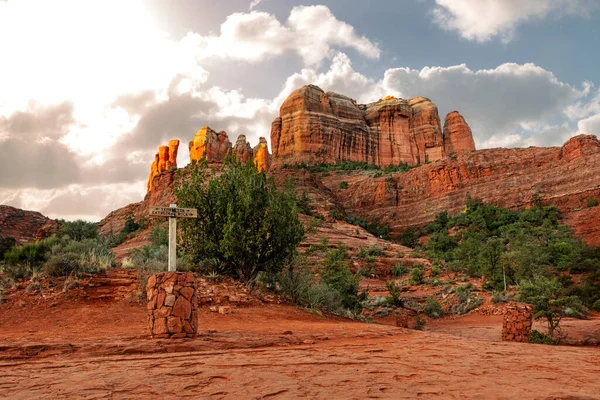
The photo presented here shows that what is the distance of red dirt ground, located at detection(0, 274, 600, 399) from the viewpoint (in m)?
4.13

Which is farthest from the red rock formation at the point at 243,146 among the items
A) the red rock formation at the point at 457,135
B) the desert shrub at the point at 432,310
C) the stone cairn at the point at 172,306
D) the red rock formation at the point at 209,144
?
the stone cairn at the point at 172,306

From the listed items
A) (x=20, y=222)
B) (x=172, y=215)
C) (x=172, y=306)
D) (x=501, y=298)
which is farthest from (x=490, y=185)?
(x=20, y=222)

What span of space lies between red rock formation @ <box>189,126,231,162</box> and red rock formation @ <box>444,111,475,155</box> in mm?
57078

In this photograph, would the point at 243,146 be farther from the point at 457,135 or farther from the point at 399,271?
the point at 399,271

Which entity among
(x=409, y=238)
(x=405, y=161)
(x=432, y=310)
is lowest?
(x=432, y=310)

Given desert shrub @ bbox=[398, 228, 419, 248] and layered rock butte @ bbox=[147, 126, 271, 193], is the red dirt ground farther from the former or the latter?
layered rock butte @ bbox=[147, 126, 271, 193]

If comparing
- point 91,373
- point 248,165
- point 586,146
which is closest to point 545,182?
point 586,146

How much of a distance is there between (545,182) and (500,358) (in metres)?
59.7

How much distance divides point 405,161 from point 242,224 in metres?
100.0

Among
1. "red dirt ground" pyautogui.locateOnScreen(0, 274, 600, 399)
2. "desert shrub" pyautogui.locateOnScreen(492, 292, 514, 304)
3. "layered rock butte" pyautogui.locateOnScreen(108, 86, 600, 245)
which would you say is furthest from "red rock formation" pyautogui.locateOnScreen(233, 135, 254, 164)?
"red dirt ground" pyautogui.locateOnScreen(0, 274, 600, 399)

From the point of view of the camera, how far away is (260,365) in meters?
5.41

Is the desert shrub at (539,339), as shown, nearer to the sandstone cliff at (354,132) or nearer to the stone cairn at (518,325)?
the stone cairn at (518,325)

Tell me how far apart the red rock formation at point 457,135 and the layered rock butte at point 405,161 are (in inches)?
10.3

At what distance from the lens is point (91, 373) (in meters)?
4.85
